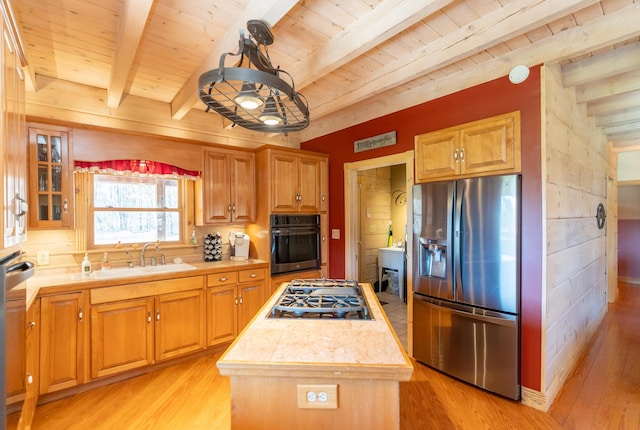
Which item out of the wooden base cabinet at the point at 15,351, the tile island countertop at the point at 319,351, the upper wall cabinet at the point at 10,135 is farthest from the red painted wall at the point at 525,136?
the wooden base cabinet at the point at 15,351

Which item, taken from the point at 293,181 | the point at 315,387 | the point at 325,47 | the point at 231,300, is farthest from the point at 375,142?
the point at 315,387

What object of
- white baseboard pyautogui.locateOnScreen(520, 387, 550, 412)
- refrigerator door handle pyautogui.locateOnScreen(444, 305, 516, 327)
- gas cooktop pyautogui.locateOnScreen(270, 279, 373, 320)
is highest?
gas cooktop pyautogui.locateOnScreen(270, 279, 373, 320)

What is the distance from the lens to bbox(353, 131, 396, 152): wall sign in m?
3.05

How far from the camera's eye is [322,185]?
12.5ft

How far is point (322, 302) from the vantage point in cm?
159

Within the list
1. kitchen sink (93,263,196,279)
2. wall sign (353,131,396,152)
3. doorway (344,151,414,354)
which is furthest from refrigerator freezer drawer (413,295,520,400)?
kitchen sink (93,263,196,279)

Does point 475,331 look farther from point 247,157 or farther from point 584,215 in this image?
point 247,157

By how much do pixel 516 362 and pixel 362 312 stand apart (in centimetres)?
154

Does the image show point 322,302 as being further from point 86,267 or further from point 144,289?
point 86,267

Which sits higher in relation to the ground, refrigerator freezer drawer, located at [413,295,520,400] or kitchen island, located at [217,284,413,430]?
kitchen island, located at [217,284,413,430]

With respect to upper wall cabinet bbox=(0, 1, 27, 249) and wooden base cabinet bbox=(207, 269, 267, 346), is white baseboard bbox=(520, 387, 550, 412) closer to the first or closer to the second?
wooden base cabinet bbox=(207, 269, 267, 346)

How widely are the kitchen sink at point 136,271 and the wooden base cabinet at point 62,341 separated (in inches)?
12.0

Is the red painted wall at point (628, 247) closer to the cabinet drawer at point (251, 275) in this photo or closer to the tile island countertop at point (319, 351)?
the cabinet drawer at point (251, 275)

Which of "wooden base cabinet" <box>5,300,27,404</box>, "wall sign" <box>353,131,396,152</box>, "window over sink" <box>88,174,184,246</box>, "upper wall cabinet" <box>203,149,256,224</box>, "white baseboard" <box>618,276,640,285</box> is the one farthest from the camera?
"white baseboard" <box>618,276,640,285</box>
